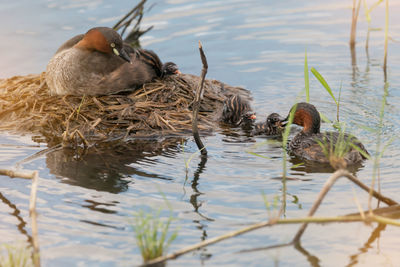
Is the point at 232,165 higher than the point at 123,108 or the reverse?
the reverse

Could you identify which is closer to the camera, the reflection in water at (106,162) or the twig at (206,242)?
the twig at (206,242)

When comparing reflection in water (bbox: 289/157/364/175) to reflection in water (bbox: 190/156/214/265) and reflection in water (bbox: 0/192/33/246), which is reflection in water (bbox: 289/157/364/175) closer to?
reflection in water (bbox: 190/156/214/265)

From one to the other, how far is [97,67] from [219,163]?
2.04 meters

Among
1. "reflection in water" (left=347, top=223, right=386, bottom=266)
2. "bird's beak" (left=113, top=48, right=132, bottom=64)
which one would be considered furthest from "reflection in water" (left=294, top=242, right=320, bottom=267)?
"bird's beak" (left=113, top=48, right=132, bottom=64)

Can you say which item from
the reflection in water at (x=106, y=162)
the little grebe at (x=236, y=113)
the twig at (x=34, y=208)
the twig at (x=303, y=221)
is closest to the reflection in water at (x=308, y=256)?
the twig at (x=303, y=221)

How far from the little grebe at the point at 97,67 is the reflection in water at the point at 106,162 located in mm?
861

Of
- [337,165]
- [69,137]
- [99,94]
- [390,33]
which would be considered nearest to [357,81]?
[390,33]

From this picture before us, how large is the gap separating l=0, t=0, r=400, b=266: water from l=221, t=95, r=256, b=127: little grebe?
0.39 meters

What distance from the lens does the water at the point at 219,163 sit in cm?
433

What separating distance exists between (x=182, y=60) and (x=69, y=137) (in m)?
3.60

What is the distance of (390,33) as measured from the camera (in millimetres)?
10375

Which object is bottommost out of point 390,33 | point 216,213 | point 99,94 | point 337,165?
point 216,213

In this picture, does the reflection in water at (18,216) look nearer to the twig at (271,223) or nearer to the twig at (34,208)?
the twig at (34,208)

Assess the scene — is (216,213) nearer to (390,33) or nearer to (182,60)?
(182,60)
